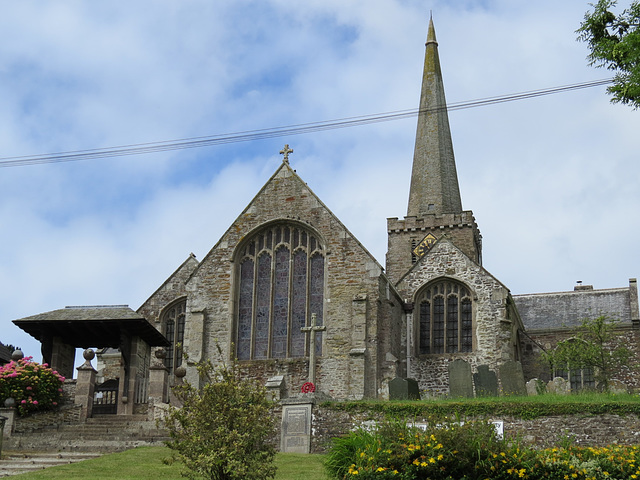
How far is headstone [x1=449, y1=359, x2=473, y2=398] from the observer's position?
2597cm

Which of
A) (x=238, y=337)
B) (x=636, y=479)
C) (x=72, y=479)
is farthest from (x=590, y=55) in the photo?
(x=238, y=337)

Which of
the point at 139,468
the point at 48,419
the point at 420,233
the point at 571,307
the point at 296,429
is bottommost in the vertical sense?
the point at 139,468

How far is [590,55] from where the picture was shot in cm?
2181

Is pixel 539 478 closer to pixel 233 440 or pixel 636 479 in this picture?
pixel 636 479

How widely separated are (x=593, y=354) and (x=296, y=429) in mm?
18002

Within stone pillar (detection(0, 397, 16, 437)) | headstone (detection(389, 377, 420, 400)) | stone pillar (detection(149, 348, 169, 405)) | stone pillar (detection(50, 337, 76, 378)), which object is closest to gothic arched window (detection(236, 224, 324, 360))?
stone pillar (detection(50, 337, 76, 378))

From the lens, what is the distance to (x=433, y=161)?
54.3 metres

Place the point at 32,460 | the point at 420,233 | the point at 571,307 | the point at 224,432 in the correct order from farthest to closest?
the point at 420,233 → the point at 571,307 → the point at 32,460 → the point at 224,432

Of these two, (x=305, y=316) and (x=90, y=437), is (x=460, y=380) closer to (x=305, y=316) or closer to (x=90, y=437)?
(x=305, y=316)

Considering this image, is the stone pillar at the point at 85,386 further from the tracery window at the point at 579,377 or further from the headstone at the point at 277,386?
the tracery window at the point at 579,377

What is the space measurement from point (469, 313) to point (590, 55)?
682 inches

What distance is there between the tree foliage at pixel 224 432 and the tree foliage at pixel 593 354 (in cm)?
2312

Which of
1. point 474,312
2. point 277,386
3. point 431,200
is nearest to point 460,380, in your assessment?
point 277,386

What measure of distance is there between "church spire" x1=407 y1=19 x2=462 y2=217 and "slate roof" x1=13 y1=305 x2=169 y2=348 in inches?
1043
